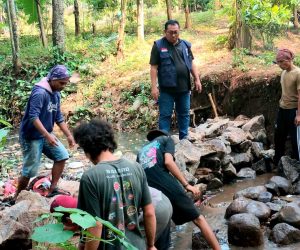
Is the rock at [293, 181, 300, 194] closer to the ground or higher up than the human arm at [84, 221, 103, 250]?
closer to the ground

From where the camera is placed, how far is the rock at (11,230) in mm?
4273

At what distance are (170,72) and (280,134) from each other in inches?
80.7

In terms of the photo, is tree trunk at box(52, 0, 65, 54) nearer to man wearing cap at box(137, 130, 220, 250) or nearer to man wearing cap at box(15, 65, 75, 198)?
man wearing cap at box(15, 65, 75, 198)

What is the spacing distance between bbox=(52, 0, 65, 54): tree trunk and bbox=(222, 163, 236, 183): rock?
996 cm

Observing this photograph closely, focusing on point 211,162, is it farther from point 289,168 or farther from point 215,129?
point 215,129

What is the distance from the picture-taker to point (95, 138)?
9.01 feet

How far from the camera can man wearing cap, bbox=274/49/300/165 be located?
6.23 metres

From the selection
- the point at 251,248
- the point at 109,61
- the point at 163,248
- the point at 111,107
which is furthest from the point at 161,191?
the point at 109,61

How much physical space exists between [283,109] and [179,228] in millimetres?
2635

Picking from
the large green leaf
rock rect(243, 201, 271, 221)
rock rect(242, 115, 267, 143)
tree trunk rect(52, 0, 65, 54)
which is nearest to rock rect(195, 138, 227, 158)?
rock rect(242, 115, 267, 143)

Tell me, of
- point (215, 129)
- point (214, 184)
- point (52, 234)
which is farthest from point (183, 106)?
point (52, 234)

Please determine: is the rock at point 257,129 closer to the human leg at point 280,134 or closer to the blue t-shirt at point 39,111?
the human leg at point 280,134

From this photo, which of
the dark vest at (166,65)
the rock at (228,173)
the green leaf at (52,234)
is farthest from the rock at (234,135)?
the green leaf at (52,234)

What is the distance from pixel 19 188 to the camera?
18.0 feet
